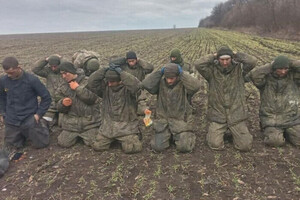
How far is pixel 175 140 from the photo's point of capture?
5.59m

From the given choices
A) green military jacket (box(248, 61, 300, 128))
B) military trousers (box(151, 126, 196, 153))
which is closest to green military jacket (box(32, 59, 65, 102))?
military trousers (box(151, 126, 196, 153))

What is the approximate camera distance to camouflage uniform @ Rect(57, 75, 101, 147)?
5832 mm

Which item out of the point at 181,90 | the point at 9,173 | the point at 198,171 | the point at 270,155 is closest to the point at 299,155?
the point at 270,155

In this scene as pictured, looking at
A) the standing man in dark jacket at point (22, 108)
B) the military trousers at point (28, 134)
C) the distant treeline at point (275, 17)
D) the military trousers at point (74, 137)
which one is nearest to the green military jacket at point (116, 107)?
the military trousers at point (74, 137)

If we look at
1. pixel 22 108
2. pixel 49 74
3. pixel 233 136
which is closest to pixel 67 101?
pixel 22 108

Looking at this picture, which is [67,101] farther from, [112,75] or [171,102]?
[171,102]

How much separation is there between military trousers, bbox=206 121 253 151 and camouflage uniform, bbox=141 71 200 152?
0.34 m

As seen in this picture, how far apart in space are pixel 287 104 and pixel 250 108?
7.19 ft

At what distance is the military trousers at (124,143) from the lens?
5.46m

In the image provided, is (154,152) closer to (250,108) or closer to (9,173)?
(9,173)

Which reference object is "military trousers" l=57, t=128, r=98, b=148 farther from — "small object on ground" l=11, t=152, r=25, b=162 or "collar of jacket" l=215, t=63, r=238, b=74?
"collar of jacket" l=215, t=63, r=238, b=74

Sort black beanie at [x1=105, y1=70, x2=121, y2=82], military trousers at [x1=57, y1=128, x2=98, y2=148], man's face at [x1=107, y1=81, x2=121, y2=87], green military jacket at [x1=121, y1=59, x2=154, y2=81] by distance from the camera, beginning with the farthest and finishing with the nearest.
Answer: green military jacket at [x1=121, y1=59, x2=154, y2=81]
military trousers at [x1=57, y1=128, x2=98, y2=148]
man's face at [x1=107, y1=81, x2=121, y2=87]
black beanie at [x1=105, y1=70, x2=121, y2=82]

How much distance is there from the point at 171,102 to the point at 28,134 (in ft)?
8.73

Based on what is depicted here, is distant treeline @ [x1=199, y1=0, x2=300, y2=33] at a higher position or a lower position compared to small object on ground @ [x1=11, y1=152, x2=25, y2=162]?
higher
